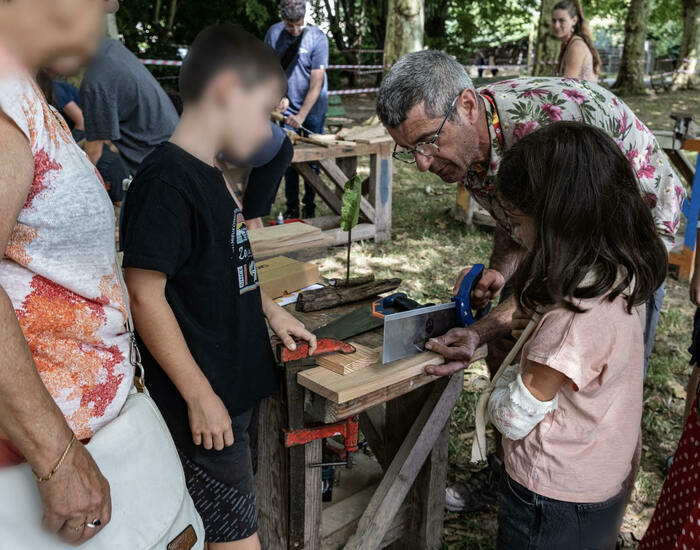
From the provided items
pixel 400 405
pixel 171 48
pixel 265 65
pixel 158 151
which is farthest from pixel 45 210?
pixel 171 48

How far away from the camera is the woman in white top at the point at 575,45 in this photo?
5793 millimetres

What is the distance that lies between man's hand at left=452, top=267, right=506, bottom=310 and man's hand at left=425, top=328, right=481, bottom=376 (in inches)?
7.0

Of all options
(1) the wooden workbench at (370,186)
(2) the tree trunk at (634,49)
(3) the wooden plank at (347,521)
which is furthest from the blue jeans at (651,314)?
(2) the tree trunk at (634,49)

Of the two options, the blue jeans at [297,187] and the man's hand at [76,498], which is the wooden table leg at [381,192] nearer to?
the blue jeans at [297,187]

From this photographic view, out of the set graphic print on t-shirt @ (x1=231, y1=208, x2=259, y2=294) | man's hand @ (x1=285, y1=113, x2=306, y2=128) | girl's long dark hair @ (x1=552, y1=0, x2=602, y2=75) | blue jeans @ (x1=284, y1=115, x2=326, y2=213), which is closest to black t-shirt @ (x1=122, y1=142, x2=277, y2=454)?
graphic print on t-shirt @ (x1=231, y1=208, x2=259, y2=294)

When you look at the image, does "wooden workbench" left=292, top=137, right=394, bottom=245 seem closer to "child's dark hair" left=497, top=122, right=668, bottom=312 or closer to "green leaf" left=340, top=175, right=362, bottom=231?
"green leaf" left=340, top=175, right=362, bottom=231

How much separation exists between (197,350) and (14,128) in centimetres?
82

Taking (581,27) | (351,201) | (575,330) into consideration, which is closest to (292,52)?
(581,27)

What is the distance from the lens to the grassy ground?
2840mm

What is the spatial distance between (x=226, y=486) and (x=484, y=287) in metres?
1.09

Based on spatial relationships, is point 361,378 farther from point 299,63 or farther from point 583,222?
point 299,63

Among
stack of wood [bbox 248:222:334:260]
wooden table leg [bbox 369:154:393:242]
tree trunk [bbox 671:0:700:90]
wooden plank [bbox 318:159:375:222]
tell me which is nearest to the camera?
stack of wood [bbox 248:222:334:260]

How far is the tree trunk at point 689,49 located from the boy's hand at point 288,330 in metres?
21.8

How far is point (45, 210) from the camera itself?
3.40 ft
